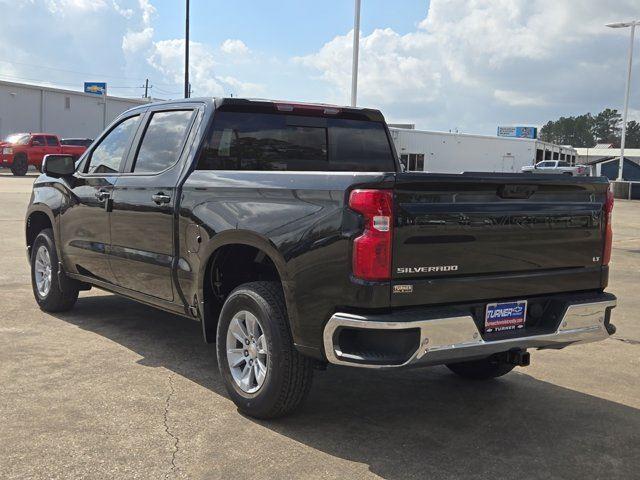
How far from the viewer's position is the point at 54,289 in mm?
6594

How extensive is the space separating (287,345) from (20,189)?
2154 cm

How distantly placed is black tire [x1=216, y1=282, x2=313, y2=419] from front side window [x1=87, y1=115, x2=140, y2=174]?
2.17 m

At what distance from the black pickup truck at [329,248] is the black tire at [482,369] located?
0.05 feet

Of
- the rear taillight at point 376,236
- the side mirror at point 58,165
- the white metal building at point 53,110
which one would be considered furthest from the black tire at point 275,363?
the white metal building at point 53,110

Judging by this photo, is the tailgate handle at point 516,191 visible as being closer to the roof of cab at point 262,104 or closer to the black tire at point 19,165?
the roof of cab at point 262,104

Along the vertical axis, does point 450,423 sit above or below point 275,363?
below

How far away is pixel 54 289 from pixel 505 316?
14.6 feet

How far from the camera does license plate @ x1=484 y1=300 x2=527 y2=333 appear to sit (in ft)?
12.5

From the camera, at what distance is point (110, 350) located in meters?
5.55

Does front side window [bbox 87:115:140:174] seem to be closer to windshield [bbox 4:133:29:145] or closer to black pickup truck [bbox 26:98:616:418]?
black pickup truck [bbox 26:98:616:418]

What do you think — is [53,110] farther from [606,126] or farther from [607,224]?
[606,126]

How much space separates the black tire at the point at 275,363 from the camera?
3920 millimetres

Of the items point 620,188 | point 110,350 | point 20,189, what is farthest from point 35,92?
point 110,350

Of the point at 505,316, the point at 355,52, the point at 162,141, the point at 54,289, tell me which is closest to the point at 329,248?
the point at 505,316
